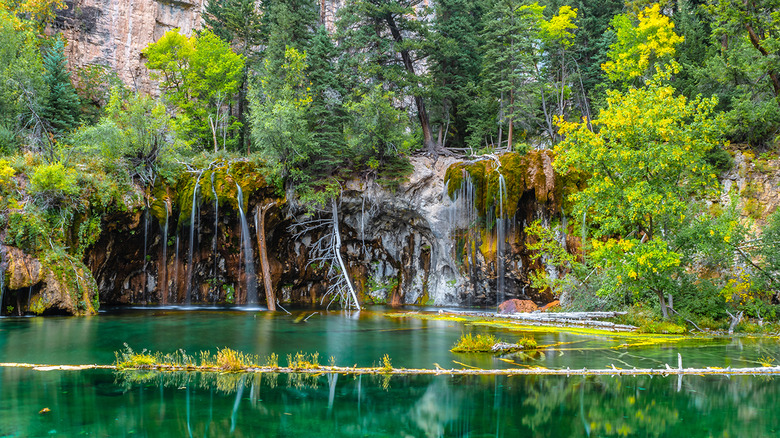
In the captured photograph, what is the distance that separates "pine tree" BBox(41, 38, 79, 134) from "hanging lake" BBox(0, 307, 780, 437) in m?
18.3

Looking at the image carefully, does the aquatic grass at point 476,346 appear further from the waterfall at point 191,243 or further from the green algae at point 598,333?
the waterfall at point 191,243

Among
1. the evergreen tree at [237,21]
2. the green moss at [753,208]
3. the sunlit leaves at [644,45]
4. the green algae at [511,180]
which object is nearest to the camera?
the green moss at [753,208]

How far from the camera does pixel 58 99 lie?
87.9 ft

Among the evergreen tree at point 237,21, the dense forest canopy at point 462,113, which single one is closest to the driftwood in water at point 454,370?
the dense forest canopy at point 462,113

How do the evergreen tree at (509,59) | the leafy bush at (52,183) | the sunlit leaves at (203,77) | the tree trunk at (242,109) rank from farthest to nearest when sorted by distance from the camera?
the tree trunk at (242,109), the sunlit leaves at (203,77), the evergreen tree at (509,59), the leafy bush at (52,183)

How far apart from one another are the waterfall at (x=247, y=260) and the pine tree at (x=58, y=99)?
1122 cm

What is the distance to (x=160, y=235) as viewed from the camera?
23344mm

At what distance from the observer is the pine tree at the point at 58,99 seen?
26312 mm

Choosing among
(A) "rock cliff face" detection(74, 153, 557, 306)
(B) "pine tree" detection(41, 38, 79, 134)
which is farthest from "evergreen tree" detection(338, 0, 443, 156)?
(B) "pine tree" detection(41, 38, 79, 134)

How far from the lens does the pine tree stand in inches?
1036

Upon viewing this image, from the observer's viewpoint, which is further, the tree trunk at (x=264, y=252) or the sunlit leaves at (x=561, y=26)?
the sunlit leaves at (x=561, y=26)

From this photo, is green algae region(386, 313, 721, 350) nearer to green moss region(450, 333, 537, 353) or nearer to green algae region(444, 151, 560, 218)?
green moss region(450, 333, 537, 353)

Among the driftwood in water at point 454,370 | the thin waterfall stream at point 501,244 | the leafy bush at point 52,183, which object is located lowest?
the driftwood in water at point 454,370

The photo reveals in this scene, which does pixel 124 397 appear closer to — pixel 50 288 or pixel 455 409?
pixel 455 409
